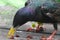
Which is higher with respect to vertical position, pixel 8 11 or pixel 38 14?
pixel 8 11

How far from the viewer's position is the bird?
556 centimetres

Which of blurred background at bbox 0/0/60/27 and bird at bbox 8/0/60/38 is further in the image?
blurred background at bbox 0/0/60/27

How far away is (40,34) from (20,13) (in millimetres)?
645

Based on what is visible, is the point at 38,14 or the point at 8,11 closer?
the point at 38,14

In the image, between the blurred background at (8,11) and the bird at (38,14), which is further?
the blurred background at (8,11)

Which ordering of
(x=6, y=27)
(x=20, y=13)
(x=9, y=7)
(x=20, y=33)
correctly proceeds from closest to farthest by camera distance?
(x=20, y=13) → (x=20, y=33) → (x=6, y=27) → (x=9, y=7)

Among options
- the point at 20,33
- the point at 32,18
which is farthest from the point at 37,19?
the point at 20,33

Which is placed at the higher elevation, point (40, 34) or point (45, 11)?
point (45, 11)

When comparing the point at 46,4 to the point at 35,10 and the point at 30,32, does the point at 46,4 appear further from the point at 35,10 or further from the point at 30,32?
the point at 30,32

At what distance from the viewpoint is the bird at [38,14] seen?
18.2ft

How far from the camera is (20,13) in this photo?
18.2 feet

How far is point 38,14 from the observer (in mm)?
5652

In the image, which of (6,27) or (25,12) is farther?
(6,27)

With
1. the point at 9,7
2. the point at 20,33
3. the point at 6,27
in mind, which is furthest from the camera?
the point at 9,7
